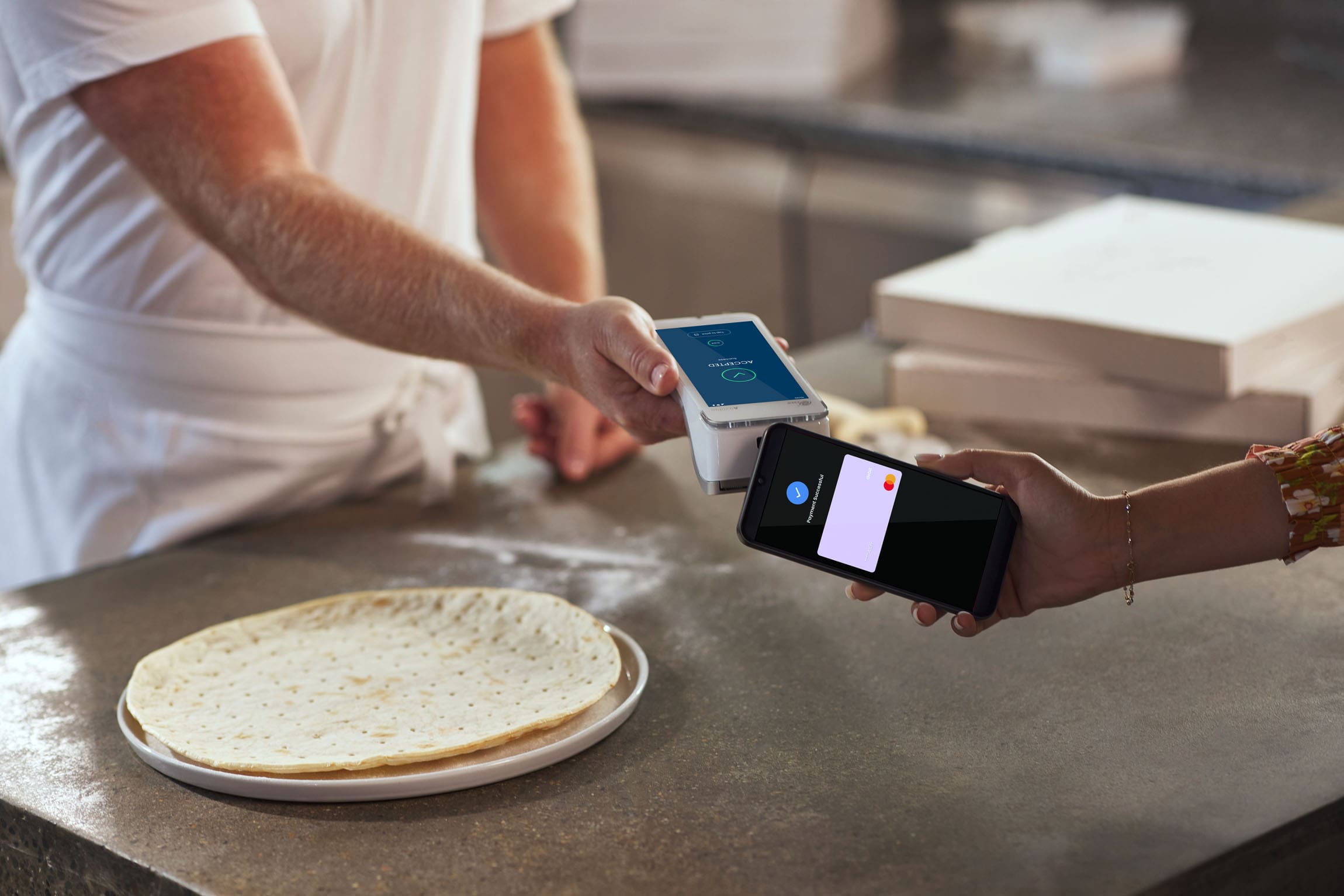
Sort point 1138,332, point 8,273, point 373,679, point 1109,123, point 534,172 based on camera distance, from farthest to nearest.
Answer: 1. point 8,273
2. point 1109,123
3. point 534,172
4. point 1138,332
5. point 373,679

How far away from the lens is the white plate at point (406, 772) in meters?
0.86

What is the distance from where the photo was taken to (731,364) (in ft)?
3.14

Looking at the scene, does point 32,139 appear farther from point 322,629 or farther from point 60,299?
point 322,629

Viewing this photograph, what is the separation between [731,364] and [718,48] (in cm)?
211

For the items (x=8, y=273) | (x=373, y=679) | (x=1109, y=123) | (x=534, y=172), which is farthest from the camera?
(x=8, y=273)

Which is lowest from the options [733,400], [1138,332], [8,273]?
[8,273]

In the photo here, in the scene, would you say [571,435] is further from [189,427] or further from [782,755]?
[782,755]

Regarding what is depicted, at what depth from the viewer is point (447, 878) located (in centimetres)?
79

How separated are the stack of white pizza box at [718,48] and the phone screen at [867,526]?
2.05 m

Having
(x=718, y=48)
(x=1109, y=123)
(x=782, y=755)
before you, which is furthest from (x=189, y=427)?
(x=718, y=48)

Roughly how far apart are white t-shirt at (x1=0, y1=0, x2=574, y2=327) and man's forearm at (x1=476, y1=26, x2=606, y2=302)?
129 millimetres

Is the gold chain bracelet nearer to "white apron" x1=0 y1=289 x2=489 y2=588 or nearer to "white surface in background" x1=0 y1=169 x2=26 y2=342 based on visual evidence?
"white apron" x1=0 y1=289 x2=489 y2=588

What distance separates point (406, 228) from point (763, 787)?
1.64 feet

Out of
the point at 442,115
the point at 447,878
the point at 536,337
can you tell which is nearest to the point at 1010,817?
the point at 447,878
